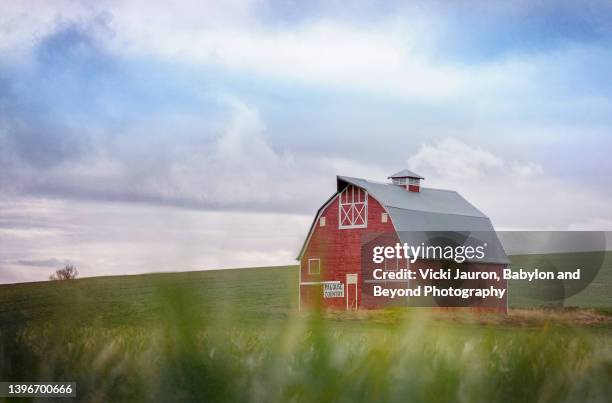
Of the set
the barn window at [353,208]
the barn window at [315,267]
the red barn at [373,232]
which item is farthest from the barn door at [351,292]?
the barn window at [353,208]

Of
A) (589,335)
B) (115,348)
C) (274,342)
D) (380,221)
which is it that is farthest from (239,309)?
(380,221)

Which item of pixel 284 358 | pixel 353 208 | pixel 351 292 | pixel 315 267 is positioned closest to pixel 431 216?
pixel 353 208

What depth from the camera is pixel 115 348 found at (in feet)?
3.66

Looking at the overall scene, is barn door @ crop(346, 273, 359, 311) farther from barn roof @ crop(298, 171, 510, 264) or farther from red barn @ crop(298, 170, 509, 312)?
barn roof @ crop(298, 171, 510, 264)

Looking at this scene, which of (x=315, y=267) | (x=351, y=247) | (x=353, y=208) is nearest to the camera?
(x=315, y=267)

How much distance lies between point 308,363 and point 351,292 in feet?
120

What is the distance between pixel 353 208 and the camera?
38000 millimetres

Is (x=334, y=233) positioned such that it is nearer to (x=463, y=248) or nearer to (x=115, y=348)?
(x=463, y=248)

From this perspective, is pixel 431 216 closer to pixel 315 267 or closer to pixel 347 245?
pixel 347 245

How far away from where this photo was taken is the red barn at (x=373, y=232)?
1448 inches

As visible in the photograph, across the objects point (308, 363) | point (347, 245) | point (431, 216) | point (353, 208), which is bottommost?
point (308, 363)

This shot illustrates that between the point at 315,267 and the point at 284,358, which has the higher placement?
the point at 315,267

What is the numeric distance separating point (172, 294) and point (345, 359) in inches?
11.3

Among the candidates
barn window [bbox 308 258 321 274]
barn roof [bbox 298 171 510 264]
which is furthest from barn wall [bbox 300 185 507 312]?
barn window [bbox 308 258 321 274]
